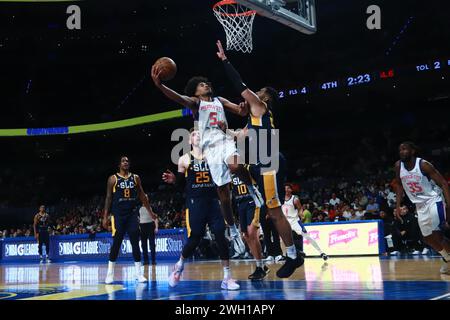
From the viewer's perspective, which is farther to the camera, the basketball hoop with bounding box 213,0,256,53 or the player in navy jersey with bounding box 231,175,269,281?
the basketball hoop with bounding box 213,0,256,53

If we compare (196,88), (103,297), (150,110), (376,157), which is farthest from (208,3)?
(103,297)

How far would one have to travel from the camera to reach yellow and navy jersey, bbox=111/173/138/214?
26.5 ft

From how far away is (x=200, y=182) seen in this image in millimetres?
6262

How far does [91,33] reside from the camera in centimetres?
2683

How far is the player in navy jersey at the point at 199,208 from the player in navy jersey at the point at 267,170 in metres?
0.54

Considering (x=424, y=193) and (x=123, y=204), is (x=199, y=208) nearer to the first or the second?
(x=123, y=204)

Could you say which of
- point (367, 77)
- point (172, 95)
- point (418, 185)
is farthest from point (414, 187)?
point (367, 77)

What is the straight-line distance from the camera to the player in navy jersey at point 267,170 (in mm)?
5992

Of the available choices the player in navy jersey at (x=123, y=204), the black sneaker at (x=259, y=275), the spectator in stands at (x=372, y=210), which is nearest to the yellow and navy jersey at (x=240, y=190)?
the player in navy jersey at (x=123, y=204)

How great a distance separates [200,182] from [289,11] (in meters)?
5.31

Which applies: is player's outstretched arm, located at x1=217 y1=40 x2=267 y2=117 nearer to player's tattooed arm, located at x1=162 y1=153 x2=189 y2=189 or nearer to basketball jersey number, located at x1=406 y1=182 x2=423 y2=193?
player's tattooed arm, located at x1=162 y1=153 x2=189 y2=189

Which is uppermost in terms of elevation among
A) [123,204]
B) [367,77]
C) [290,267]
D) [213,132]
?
[367,77]

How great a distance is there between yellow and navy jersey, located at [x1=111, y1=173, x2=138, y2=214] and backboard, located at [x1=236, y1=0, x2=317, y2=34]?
3.55 meters

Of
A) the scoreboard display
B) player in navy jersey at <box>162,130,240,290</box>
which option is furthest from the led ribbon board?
player in navy jersey at <box>162,130,240,290</box>
